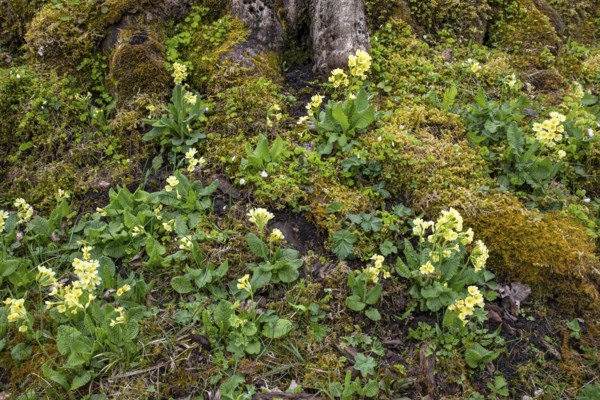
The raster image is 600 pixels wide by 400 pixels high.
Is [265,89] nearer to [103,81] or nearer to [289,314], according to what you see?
[103,81]

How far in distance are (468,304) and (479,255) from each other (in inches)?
14.5

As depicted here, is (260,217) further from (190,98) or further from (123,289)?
(190,98)

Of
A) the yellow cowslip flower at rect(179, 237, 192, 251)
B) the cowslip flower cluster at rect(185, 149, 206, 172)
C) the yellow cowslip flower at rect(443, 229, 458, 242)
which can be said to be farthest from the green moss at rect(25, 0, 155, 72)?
the yellow cowslip flower at rect(443, 229, 458, 242)

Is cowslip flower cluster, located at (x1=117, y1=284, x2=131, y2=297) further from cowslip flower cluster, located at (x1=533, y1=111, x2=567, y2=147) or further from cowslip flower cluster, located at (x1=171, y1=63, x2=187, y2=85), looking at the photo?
cowslip flower cluster, located at (x1=533, y1=111, x2=567, y2=147)

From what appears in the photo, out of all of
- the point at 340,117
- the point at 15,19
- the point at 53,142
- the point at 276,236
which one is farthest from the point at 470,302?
the point at 15,19

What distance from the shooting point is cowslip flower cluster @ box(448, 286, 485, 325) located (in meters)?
3.04

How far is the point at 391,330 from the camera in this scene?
10.6ft

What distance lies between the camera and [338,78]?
4.42 metres

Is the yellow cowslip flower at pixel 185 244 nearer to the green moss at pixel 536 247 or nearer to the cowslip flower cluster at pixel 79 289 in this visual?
the cowslip flower cluster at pixel 79 289

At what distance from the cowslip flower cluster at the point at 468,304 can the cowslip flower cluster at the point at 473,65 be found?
7.56 ft

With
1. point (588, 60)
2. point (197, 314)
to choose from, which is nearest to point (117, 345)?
point (197, 314)

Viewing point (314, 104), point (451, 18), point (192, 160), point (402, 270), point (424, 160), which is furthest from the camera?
point (451, 18)

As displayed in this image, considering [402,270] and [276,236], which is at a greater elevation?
[276,236]

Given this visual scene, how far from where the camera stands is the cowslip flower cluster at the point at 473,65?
4.55 meters
